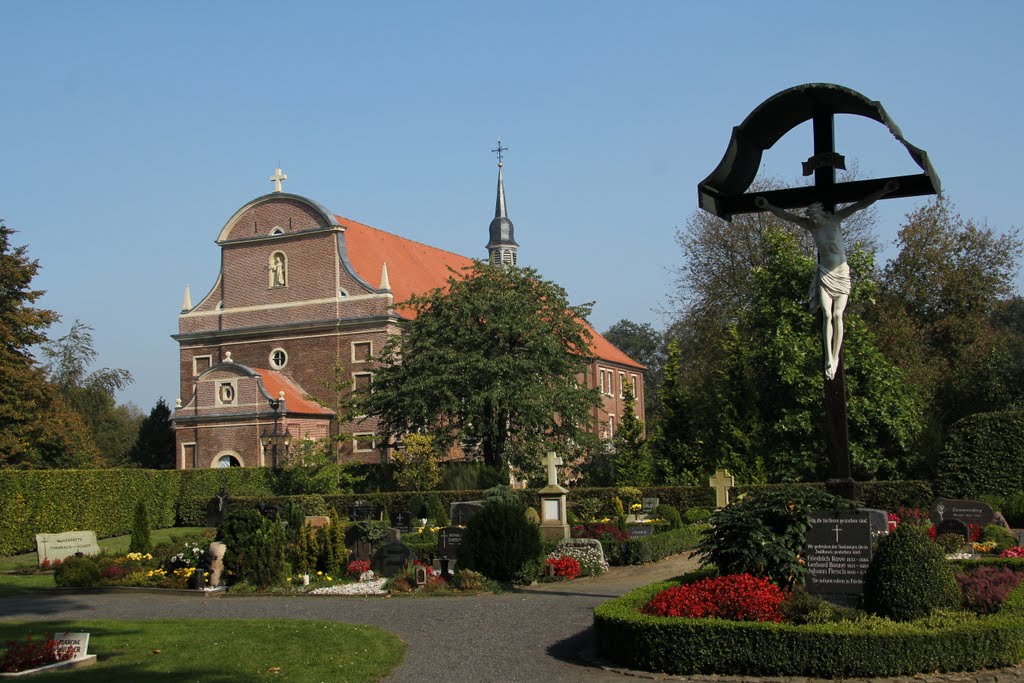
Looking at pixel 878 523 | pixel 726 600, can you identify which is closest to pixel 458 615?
pixel 726 600

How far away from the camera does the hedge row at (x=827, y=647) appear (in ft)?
32.9

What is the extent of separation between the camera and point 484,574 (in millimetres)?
18797

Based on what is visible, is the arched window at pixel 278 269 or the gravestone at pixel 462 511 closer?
the gravestone at pixel 462 511

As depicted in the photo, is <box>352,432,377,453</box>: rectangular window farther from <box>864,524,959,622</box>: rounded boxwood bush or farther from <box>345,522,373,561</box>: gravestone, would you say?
<box>864,524,959,622</box>: rounded boxwood bush

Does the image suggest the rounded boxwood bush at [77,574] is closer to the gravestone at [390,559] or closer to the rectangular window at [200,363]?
the gravestone at [390,559]

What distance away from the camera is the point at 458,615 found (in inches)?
611

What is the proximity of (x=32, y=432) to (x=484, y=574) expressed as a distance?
32112 mm

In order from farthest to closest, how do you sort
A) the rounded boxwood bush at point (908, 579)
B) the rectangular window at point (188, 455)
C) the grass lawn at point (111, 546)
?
1. the rectangular window at point (188, 455)
2. the grass lawn at point (111, 546)
3. the rounded boxwood bush at point (908, 579)

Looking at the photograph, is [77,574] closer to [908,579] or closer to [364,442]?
[908,579]

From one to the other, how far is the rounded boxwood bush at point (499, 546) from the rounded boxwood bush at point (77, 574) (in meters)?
7.10

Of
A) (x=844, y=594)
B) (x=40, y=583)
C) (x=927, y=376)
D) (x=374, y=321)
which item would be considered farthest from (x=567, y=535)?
(x=374, y=321)

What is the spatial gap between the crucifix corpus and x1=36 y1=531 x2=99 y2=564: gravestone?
17.7m

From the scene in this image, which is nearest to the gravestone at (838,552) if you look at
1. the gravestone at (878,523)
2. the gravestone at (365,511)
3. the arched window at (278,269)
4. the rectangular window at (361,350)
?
the gravestone at (878,523)

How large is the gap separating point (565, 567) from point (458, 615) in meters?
5.33
